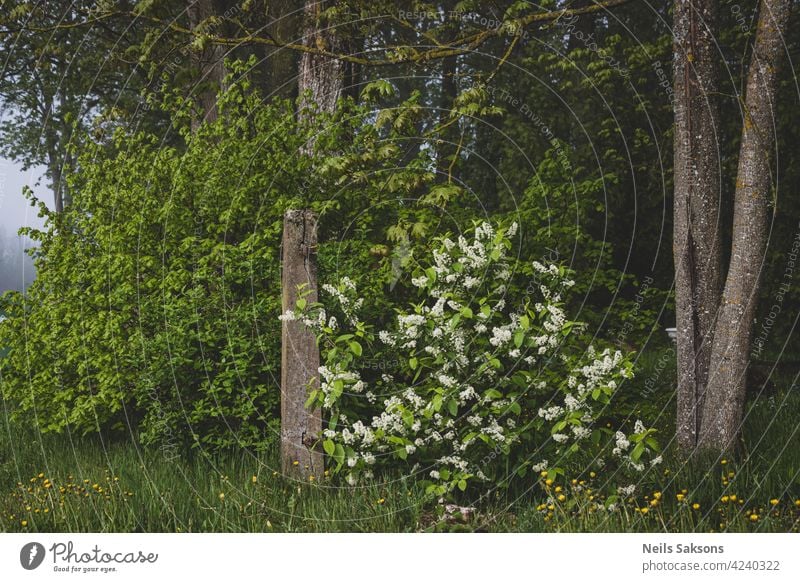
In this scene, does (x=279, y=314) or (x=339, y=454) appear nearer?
(x=339, y=454)

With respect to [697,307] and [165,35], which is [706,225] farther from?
[165,35]

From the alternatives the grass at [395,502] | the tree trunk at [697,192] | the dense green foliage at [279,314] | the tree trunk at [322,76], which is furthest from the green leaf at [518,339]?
the tree trunk at [322,76]

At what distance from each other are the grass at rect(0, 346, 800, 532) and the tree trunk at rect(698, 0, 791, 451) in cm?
41

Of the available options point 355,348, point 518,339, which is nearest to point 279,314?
point 355,348

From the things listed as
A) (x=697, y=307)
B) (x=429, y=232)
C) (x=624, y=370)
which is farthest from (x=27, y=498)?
(x=697, y=307)

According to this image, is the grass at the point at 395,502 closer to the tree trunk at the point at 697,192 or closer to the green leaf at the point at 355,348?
the tree trunk at the point at 697,192

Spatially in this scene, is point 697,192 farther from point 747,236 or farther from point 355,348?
point 355,348

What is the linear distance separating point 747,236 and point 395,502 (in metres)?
3.15

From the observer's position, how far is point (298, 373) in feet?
17.8

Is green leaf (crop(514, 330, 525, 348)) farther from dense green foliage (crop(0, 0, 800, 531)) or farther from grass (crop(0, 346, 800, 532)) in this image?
grass (crop(0, 346, 800, 532))

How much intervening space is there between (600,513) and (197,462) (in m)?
3.12

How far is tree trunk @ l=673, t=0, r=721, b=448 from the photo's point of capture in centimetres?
576

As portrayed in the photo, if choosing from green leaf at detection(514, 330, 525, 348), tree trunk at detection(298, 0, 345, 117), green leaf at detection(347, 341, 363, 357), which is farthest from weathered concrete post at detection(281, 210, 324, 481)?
tree trunk at detection(298, 0, 345, 117)

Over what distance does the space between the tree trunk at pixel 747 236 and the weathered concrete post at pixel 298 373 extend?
2872 millimetres
